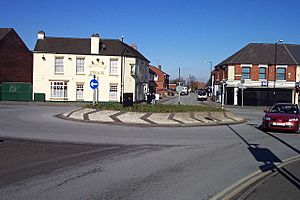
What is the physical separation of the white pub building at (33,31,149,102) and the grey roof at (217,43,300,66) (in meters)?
15.7

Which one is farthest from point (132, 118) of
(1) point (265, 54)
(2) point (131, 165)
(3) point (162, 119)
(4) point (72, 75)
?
(1) point (265, 54)

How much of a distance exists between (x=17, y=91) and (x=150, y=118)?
Result: 3160 centimetres

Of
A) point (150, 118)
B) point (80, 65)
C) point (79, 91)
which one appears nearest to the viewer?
point (150, 118)

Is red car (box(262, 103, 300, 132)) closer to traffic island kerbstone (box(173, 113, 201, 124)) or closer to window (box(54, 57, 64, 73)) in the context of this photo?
traffic island kerbstone (box(173, 113, 201, 124))

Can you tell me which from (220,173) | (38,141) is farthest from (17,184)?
(38,141)

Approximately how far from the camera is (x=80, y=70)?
1898 inches

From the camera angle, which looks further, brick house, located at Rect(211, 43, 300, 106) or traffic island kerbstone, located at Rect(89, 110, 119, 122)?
brick house, located at Rect(211, 43, 300, 106)

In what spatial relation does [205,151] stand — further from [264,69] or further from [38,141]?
[264,69]

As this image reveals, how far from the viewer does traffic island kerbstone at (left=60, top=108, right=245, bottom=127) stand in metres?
21.6

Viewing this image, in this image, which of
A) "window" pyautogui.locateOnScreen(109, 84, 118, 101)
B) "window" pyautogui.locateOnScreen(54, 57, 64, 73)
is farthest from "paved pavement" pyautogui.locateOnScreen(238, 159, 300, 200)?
"window" pyautogui.locateOnScreen(54, 57, 64, 73)

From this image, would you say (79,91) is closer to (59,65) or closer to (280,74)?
(59,65)

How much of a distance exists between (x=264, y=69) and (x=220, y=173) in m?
45.8

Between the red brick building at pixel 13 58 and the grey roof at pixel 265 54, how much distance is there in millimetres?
30581

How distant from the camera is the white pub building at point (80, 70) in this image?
47625mm
